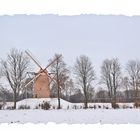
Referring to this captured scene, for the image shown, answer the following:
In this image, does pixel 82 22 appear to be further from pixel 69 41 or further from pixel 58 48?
pixel 58 48

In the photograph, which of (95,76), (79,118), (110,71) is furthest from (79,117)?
(95,76)

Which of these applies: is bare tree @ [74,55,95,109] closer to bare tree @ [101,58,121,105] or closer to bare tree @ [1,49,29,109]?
bare tree @ [101,58,121,105]

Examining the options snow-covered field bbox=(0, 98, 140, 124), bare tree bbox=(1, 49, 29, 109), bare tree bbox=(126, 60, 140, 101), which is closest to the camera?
bare tree bbox=(126, 60, 140, 101)

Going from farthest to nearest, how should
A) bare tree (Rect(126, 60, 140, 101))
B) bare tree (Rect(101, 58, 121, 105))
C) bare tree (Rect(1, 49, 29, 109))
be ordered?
bare tree (Rect(101, 58, 121, 105))
bare tree (Rect(1, 49, 29, 109))
bare tree (Rect(126, 60, 140, 101))

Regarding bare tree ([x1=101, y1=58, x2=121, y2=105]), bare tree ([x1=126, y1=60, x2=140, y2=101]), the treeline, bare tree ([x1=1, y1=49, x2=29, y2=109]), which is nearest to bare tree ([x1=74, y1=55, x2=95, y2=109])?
the treeline

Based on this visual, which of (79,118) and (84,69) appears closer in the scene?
(79,118)

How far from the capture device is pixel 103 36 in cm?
146

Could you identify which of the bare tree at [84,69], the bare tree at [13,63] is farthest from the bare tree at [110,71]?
the bare tree at [13,63]

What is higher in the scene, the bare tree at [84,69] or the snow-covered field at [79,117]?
the bare tree at [84,69]

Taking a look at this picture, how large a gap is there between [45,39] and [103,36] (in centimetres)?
33

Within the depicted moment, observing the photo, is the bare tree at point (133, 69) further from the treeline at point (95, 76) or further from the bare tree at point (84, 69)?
the bare tree at point (84, 69)

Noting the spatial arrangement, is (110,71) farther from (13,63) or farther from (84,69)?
(84,69)

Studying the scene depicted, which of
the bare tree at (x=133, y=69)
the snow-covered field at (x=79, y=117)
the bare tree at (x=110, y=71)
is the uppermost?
the bare tree at (x=110, y=71)
